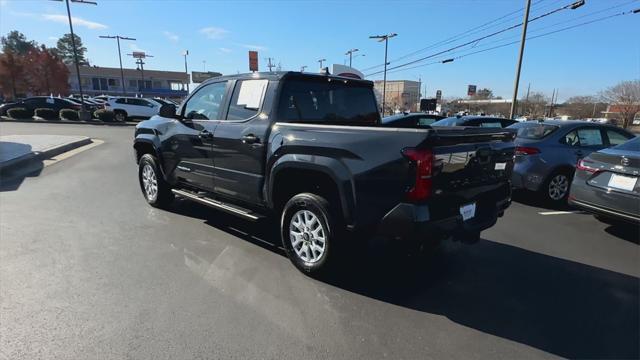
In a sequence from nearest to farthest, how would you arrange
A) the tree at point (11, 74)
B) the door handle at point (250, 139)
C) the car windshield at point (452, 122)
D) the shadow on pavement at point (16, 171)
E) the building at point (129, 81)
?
1. the door handle at point (250, 139)
2. the shadow on pavement at point (16, 171)
3. the car windshield at point (452, 122)
4. the tree at point (11, 74)
5. the building at point (129, 81)

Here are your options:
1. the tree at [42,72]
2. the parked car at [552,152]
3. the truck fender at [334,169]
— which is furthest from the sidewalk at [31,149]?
the tree at [42,72]

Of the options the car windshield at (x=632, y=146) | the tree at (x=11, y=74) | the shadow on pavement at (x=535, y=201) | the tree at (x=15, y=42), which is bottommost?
the shadow on pavement at (x=535, y=201)

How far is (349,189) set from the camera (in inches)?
124

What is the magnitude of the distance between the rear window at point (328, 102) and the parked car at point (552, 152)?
3.20 metres

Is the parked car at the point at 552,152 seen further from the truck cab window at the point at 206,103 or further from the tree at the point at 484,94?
the tree at the point at 484,94

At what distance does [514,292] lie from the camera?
3.44 meters

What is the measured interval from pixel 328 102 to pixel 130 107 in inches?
959

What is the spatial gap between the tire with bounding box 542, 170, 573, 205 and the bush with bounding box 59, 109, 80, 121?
2684 centimetres

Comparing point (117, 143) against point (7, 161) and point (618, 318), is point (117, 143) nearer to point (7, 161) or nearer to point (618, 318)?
point (7, 161)

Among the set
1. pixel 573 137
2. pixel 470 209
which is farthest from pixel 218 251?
pixel 573 137

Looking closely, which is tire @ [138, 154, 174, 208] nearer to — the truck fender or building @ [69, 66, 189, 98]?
the truck fender

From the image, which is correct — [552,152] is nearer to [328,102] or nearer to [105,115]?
[328,102]

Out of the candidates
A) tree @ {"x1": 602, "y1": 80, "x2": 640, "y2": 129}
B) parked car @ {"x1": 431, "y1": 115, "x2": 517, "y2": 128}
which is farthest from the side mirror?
tree @ {"x1": 602, "y1": 80, "x2": 640, "y2": 129}

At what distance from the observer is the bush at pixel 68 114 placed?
23641 millimetres
